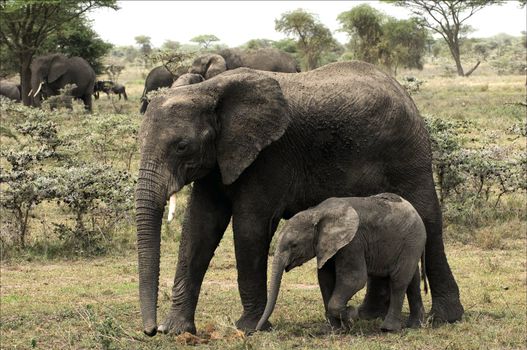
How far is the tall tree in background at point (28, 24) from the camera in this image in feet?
92.0

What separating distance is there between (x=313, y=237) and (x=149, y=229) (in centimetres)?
121

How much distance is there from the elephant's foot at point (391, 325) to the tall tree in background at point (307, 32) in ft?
116

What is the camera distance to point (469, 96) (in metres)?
28.1

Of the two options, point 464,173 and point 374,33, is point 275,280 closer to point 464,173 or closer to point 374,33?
point 464,173

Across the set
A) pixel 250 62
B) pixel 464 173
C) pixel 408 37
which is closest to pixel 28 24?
pixel 250 62

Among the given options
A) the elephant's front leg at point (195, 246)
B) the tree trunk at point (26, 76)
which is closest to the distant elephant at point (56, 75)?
the tree trunk at point (26, 76)

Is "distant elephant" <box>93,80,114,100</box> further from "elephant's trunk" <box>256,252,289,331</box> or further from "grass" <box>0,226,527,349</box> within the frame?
"elephant's trunk" <box>256,252,289,331</box>

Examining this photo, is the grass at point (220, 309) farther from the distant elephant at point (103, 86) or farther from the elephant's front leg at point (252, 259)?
the distant elephant at point (103, 86)

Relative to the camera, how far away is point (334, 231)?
632cm

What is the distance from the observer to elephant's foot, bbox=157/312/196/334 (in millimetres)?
7066

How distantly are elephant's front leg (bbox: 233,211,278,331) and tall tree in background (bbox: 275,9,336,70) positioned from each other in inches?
1386

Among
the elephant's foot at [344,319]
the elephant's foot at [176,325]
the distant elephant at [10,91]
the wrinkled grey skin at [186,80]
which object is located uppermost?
the wrinkled grey skin at [186,80]

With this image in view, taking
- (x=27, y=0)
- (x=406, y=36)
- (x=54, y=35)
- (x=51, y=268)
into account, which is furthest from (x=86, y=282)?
(x=406, y=36)

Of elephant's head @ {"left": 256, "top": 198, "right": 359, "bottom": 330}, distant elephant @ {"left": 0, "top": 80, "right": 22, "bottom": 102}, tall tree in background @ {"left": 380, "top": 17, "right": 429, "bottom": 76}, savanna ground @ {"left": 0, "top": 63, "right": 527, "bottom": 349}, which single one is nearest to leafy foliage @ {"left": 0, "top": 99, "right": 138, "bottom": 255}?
savanna ground @ {"left": 0, "top": 63, "right": 527, "bottom": 349}
